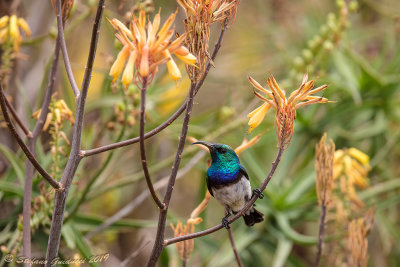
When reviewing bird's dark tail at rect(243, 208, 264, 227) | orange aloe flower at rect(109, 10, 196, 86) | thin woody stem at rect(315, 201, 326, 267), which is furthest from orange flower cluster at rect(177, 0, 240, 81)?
bird's dark tail at rect(243, 208, 264, 227)

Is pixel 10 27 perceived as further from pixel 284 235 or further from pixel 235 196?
pixel 284 235

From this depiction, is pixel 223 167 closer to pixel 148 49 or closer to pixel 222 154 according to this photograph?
pixel 222 154

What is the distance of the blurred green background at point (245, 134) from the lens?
2658 mm

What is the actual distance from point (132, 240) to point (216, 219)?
940 mm

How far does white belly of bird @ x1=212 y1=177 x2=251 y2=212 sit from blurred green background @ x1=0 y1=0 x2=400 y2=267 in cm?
27

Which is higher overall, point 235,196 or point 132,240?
point 235,196

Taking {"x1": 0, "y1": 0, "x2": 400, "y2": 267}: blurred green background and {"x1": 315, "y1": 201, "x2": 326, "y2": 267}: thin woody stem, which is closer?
{"x1": 315, "y1": 201, "x2": 326, "y2": 267}: thin woody stem

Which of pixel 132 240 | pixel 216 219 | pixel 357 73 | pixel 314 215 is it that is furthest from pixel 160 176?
pixel 357 73

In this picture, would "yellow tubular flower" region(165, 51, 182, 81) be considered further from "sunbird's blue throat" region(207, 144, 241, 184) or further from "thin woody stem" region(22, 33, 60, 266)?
"sunbird's blue throat" region(207, 144, 241, 184)

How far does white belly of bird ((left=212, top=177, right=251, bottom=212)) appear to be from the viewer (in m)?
2.38

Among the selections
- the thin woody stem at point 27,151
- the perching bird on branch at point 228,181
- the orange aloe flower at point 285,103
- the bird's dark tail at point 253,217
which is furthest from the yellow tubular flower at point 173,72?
the bird's dark tail at point 253,217

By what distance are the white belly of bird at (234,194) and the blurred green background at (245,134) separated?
27 cm

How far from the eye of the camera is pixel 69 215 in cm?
244

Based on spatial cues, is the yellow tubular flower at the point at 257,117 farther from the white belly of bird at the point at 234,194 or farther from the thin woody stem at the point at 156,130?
Result: the white belly of bird at the point at 234,194
